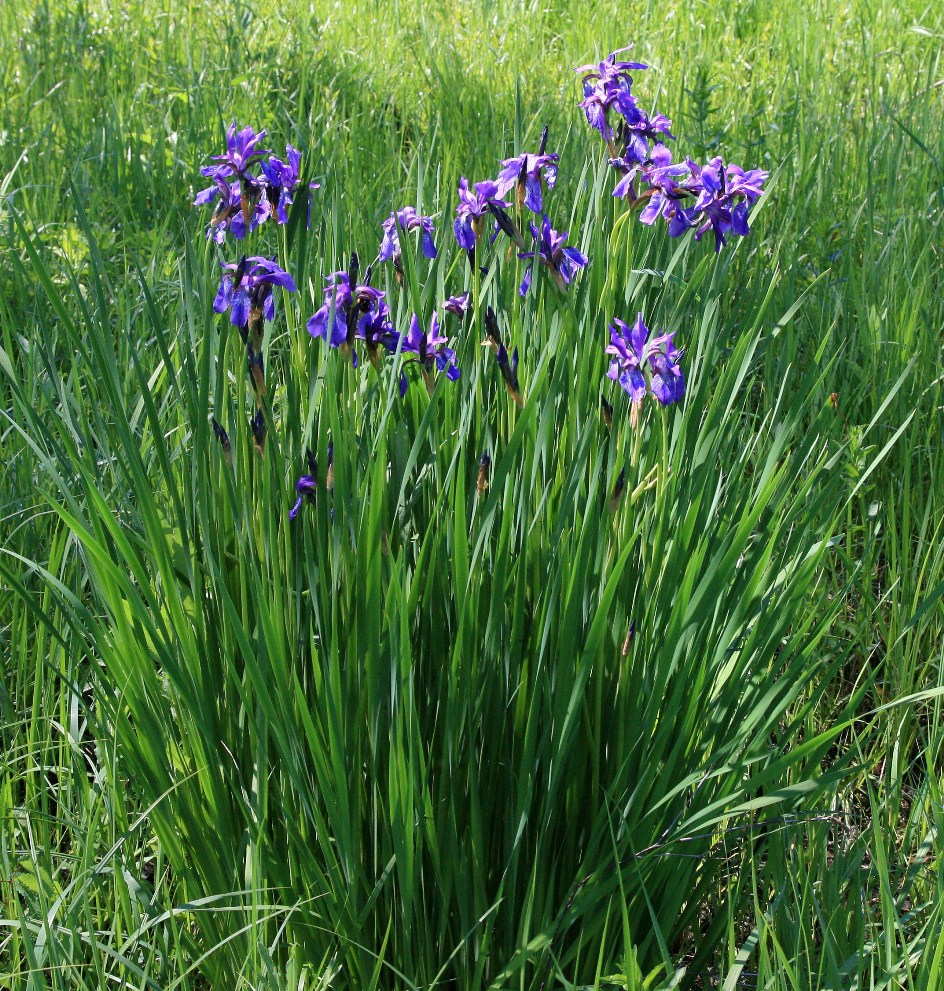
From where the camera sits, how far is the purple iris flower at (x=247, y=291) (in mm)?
1131

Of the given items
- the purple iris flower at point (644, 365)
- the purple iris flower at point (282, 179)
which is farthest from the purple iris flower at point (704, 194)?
the purple iris flower at point (282, 179)

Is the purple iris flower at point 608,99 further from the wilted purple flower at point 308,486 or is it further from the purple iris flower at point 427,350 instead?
the wilted purple flower at point 308,486

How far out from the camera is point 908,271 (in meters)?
2.43

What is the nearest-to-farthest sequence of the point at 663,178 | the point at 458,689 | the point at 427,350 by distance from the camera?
the point at 458,689, the point at 427,350, the point at 663,178

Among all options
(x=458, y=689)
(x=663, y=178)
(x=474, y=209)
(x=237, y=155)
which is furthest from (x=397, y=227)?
(x=458, y=689)

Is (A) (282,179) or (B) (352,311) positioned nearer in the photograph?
(B) (352,311)

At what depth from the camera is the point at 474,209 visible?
4.30 ft

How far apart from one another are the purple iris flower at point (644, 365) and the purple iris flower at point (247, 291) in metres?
0.37

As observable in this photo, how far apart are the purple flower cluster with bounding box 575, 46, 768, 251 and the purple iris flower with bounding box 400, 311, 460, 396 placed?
317 millimetres

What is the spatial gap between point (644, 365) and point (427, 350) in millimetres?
246

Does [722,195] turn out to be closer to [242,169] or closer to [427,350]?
[427,350]

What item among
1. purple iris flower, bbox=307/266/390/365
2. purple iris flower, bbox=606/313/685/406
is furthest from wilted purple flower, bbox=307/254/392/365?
purple iris flower, bbox=606/313/685/406

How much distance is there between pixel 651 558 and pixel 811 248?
1.86 metres

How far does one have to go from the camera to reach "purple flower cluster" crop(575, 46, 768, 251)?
1328 millimetres
